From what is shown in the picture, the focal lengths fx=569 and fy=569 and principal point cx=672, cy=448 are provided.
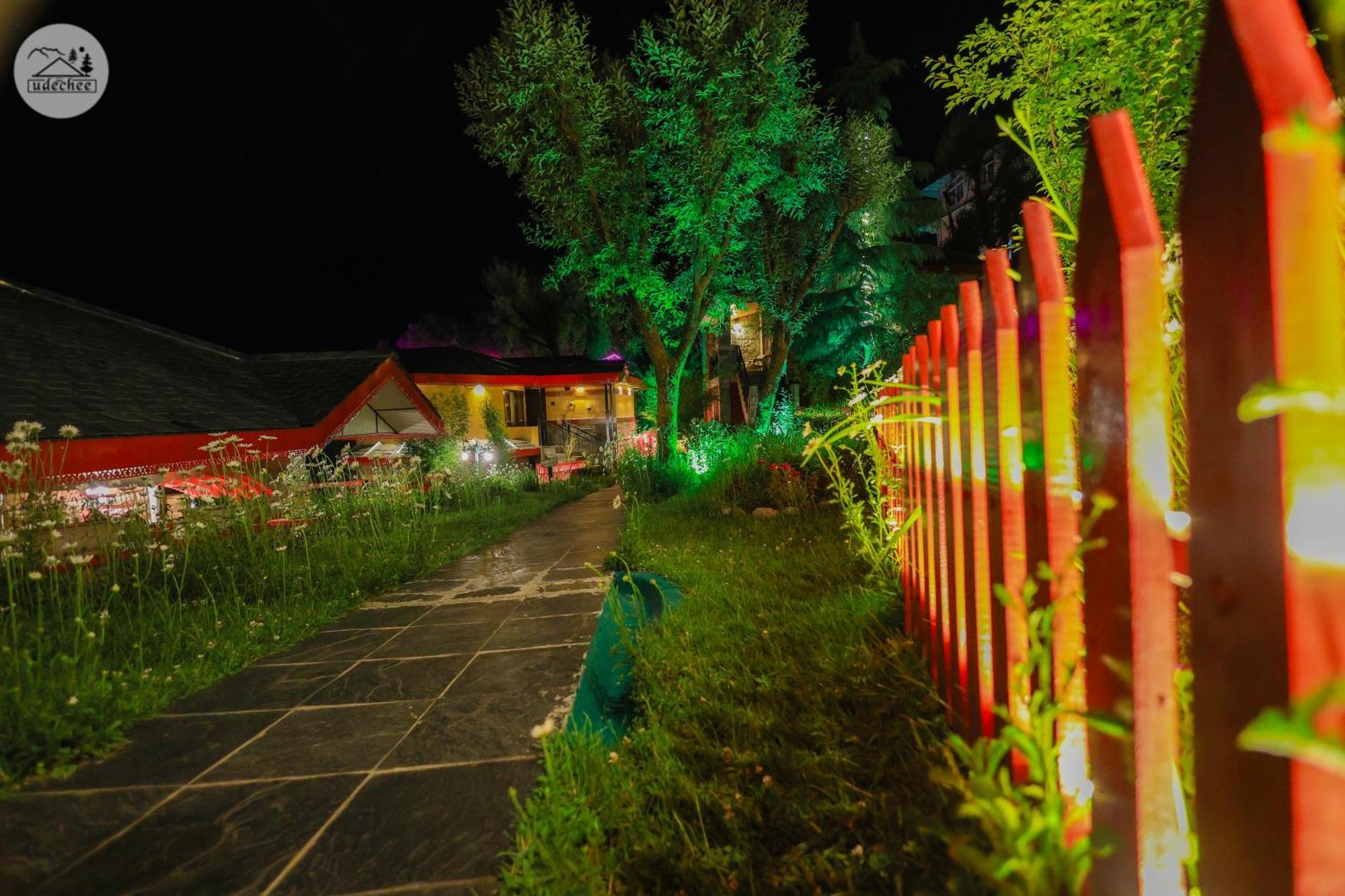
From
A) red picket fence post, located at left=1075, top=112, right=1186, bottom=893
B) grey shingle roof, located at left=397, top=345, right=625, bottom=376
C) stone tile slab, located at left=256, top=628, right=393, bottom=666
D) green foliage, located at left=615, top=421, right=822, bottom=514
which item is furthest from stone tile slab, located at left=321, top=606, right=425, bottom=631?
grey shingle roof, located at left=397, top=345, right=625, bottom=376

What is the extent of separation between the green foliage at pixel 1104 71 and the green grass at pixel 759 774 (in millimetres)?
2436

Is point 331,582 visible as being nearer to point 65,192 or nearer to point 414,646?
point 414,646

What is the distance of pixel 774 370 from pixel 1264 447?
14433 millimetres

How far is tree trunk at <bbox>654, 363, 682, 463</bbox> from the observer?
11.3m

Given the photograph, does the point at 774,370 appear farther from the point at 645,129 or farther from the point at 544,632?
A: the point at 544,632

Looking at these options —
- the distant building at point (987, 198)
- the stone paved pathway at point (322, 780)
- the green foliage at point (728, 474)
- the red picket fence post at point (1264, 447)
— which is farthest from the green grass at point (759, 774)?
the distant building at point (987, 198)

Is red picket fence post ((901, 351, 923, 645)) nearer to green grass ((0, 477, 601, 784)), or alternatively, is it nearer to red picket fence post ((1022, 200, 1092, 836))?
red picket fence post ((1022, 200, 1092, 836))

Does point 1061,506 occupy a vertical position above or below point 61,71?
below

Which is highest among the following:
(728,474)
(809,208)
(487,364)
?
(809,208)

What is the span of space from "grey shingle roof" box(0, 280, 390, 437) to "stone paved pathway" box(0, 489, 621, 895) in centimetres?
478

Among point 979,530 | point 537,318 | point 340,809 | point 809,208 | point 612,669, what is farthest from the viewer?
point 537,318

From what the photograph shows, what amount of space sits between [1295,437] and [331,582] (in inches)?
224

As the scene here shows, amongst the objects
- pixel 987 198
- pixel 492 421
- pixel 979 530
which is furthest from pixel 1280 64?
pixel 987 198

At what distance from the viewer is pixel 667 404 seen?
11539mm
